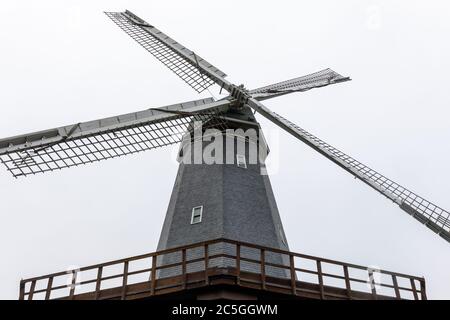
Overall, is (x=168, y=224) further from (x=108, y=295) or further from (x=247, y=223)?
(x=108, y=295)

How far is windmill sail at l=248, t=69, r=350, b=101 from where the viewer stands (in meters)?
20.1

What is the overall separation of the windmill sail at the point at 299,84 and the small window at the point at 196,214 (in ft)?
19.7

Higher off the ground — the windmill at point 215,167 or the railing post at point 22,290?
the windmill at point 215,167

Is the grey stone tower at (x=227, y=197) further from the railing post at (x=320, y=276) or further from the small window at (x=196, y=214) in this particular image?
the railing post at (x=320, y=276)

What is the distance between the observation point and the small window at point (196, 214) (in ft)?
46.8

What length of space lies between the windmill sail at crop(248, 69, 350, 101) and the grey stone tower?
2249 mm

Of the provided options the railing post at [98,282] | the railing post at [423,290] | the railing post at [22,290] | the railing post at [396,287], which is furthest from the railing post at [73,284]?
the railing post at [423,290]

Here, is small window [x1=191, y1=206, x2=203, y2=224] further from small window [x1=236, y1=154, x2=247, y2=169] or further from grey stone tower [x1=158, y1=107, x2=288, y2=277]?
small window [x1=236, y1=154, x2=247, y2=169]

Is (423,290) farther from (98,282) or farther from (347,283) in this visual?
(98,282)

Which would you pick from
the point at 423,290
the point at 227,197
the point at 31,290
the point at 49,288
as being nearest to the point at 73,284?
the point at 49,288

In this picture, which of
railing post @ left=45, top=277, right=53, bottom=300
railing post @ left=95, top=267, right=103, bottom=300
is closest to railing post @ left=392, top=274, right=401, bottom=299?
railing post @ left=95, top=267, right=103, bottom=300

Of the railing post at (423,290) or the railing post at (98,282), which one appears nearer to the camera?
the railing post at (98,282)
